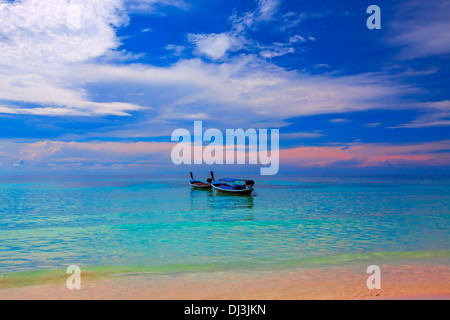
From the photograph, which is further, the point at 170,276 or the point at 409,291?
the point at 170,276

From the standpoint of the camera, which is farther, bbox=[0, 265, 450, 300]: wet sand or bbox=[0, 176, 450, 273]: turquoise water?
bbox=[0, 176, 450, 273]: turquoise water

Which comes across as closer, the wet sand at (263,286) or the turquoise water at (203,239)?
the wet sand at (263,286)

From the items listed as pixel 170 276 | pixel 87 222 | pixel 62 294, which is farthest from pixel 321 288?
pixel 87 222

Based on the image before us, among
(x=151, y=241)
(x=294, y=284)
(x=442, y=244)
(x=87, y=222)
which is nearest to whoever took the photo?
(x=294, y=284)

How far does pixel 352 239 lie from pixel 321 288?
34.9 ft

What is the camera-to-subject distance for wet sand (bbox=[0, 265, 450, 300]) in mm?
9820

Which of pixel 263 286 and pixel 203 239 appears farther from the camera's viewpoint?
pixel 203 239

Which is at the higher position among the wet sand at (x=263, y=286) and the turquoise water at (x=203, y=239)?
the wet sand at (x=263, y=286)

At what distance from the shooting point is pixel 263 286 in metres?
10.8

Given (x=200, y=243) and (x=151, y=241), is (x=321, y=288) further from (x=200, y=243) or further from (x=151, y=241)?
(x=151, y=241)

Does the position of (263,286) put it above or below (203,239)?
above

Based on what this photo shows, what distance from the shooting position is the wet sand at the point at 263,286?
9.82 metres

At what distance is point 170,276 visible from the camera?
1217cm

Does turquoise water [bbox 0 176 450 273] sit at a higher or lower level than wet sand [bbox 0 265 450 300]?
lower
